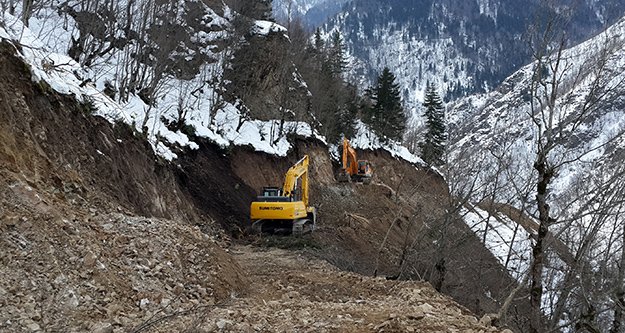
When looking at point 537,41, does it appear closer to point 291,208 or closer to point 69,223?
point 69,223

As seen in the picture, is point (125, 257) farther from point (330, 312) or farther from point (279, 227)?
point (279, 227)

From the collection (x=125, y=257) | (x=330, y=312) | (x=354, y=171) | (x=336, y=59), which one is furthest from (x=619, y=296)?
(x=336, y=59)

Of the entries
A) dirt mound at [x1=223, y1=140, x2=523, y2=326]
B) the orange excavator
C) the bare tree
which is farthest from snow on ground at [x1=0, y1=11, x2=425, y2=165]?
the bare tree

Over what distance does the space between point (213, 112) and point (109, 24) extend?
23.6 feet

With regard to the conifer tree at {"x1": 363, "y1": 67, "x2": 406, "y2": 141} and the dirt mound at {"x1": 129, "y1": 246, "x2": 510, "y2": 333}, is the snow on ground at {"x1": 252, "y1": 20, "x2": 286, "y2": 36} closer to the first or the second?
the conifer tree at {"x1": 363, "y1": 67, "x2": 406, "y2": 141}

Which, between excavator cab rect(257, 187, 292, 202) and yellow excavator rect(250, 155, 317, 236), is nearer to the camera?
yellow excavator rect(250, 155, 317, 236)

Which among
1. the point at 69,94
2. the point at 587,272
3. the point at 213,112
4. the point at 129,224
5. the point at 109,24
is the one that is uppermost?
the point at 109,24

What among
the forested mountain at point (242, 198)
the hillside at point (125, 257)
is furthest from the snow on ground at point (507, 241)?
the hillside at point (125, 257)

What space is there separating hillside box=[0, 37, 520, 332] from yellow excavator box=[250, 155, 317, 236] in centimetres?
92

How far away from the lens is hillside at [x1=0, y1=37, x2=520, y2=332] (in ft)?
18.5

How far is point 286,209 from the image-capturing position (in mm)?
18062

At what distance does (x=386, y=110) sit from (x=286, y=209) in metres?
36.1

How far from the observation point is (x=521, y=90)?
35.6 ft

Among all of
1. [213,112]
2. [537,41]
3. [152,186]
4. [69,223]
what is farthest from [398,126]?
[69,223]
